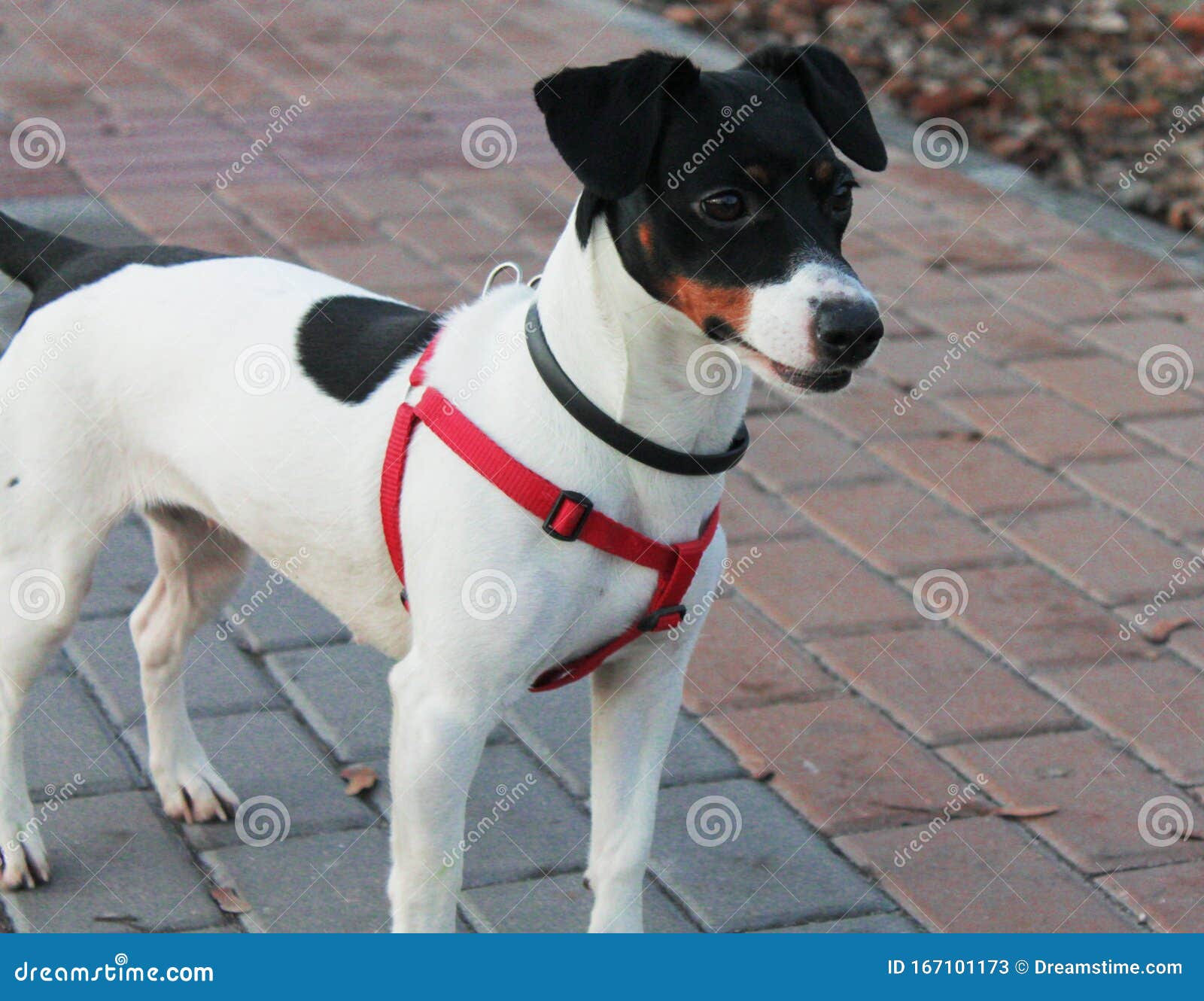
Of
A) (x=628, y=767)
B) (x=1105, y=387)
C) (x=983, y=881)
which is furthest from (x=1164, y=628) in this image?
(x=628, y=767)

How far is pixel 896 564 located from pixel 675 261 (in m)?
1.99

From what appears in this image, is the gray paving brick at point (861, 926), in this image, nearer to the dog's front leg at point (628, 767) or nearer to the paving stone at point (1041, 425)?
the dog's front leg at point (628, 767)

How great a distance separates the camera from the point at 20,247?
3.10m

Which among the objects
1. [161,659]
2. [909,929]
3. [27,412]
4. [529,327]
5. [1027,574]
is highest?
[529,327]

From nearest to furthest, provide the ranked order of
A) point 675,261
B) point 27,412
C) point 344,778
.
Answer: point 675,261 → point 27,412 → point 344,778

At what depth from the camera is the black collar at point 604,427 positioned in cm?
248

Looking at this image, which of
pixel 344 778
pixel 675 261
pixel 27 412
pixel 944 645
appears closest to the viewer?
pixel 675 261

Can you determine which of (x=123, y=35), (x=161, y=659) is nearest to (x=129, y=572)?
(x=161, y=659)

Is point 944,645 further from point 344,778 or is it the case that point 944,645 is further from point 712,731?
point 344,778

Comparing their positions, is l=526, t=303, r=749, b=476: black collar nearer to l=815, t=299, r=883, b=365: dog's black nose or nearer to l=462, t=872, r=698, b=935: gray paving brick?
l=815, t=299, r=883, b=365: dog's black nose

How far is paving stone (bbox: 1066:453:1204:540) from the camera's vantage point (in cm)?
439

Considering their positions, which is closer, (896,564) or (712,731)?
(712,731)

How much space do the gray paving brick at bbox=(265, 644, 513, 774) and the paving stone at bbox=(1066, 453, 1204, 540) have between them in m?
2.00

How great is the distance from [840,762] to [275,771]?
3.96 feet
